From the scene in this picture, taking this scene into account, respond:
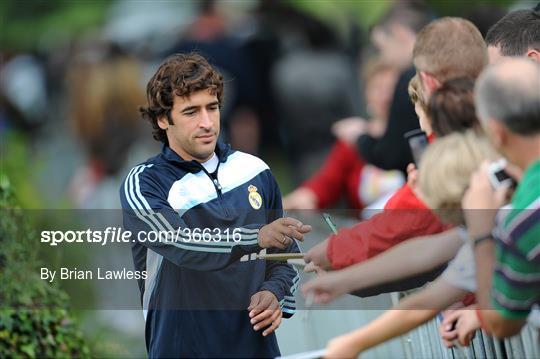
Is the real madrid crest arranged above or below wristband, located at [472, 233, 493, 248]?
above

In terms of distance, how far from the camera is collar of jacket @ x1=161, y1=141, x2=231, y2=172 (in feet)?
17.9

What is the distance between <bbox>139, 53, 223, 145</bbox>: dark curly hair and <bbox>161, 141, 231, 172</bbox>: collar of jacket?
89mm

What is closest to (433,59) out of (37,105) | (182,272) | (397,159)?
(182,272)

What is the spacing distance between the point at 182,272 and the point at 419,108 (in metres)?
0.99

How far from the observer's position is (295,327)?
5.80m

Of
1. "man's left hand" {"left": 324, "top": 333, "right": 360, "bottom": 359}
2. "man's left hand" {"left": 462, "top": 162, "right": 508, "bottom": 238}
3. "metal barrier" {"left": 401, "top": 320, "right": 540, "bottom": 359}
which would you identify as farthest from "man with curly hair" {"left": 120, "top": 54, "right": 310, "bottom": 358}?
"man's left hand" {"left": 462, "top": 162, "right": 508, "bottom": 238}

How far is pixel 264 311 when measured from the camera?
211 inches

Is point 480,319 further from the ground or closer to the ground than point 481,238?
closer to the ground

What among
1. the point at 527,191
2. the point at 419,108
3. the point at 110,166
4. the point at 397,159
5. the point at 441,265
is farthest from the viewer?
the point at 110,166

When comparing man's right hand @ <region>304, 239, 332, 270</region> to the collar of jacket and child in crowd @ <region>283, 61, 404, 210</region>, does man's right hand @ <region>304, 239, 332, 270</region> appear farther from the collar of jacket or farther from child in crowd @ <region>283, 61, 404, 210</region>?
child in crowd @ <region>283, 61, 404, 210</region>

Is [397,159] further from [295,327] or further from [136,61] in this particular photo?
[136,61]

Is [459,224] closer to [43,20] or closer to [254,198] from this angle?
[254,198]

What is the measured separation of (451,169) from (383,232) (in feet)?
1.35

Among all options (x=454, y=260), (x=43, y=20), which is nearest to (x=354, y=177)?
(x=43, y=20)
